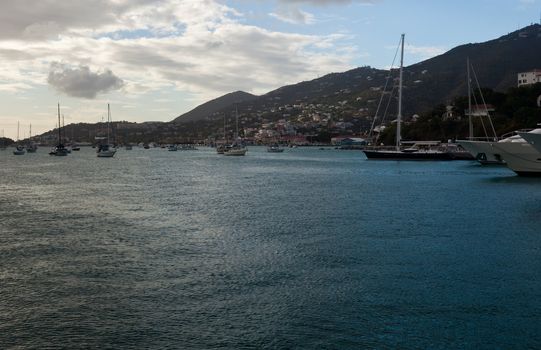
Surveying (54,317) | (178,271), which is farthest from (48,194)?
(54,317)

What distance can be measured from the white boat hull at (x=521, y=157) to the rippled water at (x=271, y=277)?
2467cm

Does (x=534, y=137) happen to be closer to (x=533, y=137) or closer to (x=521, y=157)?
(x=533, y=137)

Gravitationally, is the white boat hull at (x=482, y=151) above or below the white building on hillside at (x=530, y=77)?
below

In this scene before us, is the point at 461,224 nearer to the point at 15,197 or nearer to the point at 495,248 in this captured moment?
the point at 495,248

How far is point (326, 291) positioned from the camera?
13930 millimetres

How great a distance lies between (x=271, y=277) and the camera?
15305 millimetres

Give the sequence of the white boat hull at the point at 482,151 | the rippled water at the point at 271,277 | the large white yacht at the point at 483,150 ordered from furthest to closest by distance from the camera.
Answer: the white boat hull at the point at 482,151, the large white yacht at the point at 483,150, the rippled water at the point at 271,277

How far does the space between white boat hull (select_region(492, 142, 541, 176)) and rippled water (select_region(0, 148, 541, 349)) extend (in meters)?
24.7

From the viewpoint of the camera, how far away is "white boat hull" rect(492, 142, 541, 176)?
176ft

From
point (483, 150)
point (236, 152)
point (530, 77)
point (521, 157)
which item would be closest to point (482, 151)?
point (483, 150)

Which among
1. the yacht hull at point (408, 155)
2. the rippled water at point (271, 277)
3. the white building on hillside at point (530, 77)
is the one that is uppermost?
the white building on hillside at point (530, 77)

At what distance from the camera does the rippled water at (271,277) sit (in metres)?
11.0

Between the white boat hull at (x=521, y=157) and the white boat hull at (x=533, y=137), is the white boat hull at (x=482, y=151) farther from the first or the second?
the white boat hull at (x=533, y=137)

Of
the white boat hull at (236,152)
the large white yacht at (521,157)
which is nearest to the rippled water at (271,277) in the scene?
the large white yacht at (521,157)
